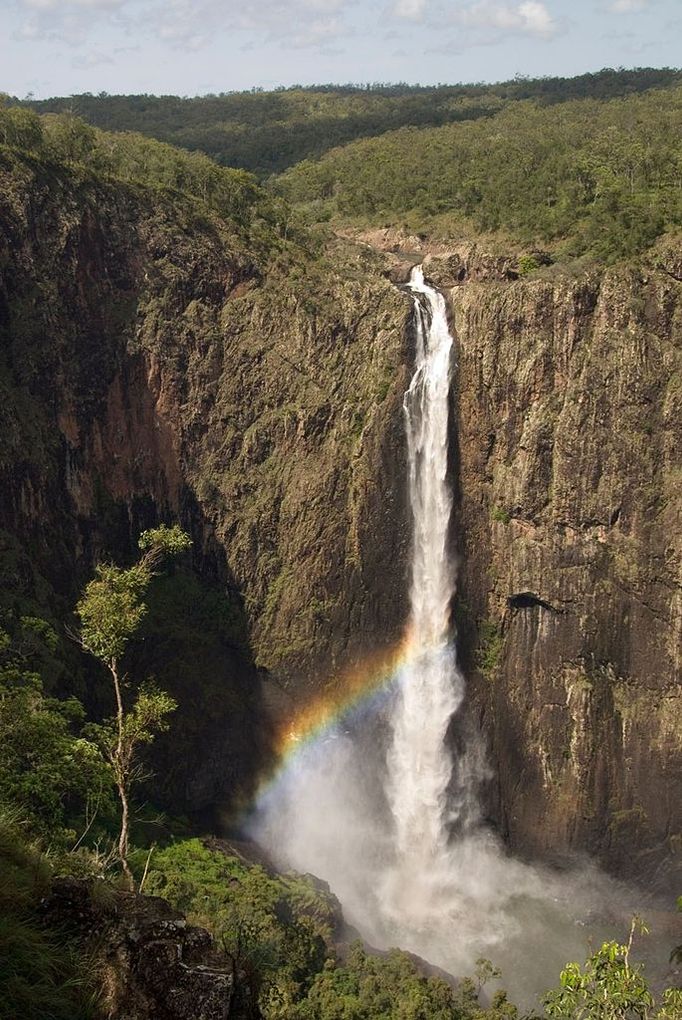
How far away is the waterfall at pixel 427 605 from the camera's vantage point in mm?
24781

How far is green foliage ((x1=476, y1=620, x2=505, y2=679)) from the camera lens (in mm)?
24688

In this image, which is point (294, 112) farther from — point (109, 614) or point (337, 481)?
point (109, 614)

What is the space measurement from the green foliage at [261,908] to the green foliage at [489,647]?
7694 millimetres

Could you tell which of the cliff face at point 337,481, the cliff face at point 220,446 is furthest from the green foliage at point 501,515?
the cliff face at point 220,446

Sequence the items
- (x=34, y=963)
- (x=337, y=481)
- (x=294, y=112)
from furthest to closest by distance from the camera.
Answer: (x=294, y=112), (x=337, y=481), (x=34, y=963)

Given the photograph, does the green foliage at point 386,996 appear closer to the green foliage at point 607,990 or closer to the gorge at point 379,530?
the gorge at point 379,530

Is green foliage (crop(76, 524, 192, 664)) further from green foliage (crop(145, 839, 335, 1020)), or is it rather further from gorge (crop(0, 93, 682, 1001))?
gorge (crop(0, 93, 682, 1001))

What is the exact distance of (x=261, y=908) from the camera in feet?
55.3

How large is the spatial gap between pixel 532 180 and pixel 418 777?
784 inches

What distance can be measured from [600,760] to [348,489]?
9956mm

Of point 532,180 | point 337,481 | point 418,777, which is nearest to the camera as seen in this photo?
point 418,777

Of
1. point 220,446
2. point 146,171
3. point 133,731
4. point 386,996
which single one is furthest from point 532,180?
point 386,996

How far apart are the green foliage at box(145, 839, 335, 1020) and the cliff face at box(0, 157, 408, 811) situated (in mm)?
4444

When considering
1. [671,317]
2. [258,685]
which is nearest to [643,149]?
[671,317]
